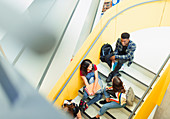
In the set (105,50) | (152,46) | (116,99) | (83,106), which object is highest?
(152,46)

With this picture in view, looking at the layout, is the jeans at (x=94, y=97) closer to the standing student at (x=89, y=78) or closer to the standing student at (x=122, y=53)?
the standing student at (x=89, y=78)

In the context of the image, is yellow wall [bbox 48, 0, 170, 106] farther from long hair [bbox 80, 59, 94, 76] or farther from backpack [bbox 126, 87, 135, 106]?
backpack [bbox 126, 87, 135, 106]

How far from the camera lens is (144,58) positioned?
16.0 ft

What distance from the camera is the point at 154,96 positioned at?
4258mm

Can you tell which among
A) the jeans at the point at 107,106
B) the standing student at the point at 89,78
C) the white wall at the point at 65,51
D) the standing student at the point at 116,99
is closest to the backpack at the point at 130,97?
the standing student at the point at 116,99

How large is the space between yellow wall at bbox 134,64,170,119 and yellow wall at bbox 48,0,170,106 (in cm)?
152

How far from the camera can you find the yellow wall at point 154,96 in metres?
3.76

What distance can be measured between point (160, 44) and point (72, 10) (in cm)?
242

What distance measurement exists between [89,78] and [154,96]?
4.76 feet

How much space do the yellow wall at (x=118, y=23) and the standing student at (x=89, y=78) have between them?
134 millimetres

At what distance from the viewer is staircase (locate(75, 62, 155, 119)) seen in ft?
13.5

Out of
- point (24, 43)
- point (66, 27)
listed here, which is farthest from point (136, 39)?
point (24, 43)

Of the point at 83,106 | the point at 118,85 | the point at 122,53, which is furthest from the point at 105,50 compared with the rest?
the point at 83,106

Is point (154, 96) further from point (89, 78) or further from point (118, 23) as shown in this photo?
point (118, 23)
